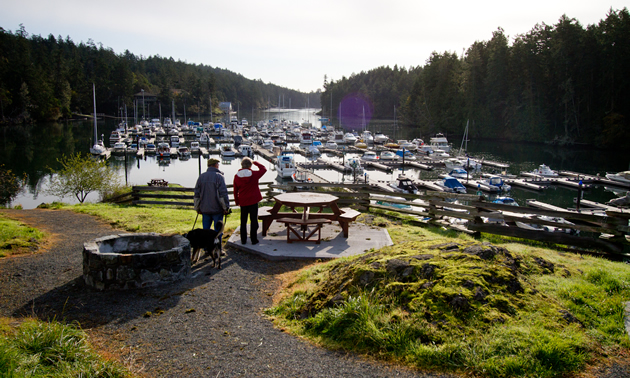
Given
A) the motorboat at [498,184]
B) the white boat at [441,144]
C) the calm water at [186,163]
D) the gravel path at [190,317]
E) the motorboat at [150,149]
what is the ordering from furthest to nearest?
1. the white boat at [441,144]
2. the motorboat at [150,149]
3. the motorboat at [498,184]
4. the calm water at [186,163]
5. the gravel path at [190,317]

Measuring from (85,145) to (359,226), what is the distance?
7034 centimetres

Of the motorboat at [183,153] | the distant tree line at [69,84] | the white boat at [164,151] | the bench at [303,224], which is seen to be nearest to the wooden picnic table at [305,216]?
the bench at [303,224]

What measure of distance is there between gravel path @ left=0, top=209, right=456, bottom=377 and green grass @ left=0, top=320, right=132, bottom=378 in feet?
1.02

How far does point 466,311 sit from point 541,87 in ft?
286

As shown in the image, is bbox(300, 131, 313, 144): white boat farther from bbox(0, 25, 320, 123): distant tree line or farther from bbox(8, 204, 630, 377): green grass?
bbox(8, 204, 630, 377): green grass

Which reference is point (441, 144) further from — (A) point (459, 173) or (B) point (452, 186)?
(B) point (452, 186)

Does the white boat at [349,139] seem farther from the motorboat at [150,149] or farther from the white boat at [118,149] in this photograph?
the white boat at [118,149]

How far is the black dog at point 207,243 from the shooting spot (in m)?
7.39

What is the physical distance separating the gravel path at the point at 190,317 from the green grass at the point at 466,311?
13.9 inches

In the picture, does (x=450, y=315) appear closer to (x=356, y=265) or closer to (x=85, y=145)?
(x=356, y=265)

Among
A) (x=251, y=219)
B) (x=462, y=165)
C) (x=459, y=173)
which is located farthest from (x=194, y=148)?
(x=251, y=219)

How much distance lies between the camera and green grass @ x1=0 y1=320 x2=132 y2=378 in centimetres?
371

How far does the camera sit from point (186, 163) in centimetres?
6212

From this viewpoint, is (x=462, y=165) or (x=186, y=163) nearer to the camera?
(x=462, y=165)
